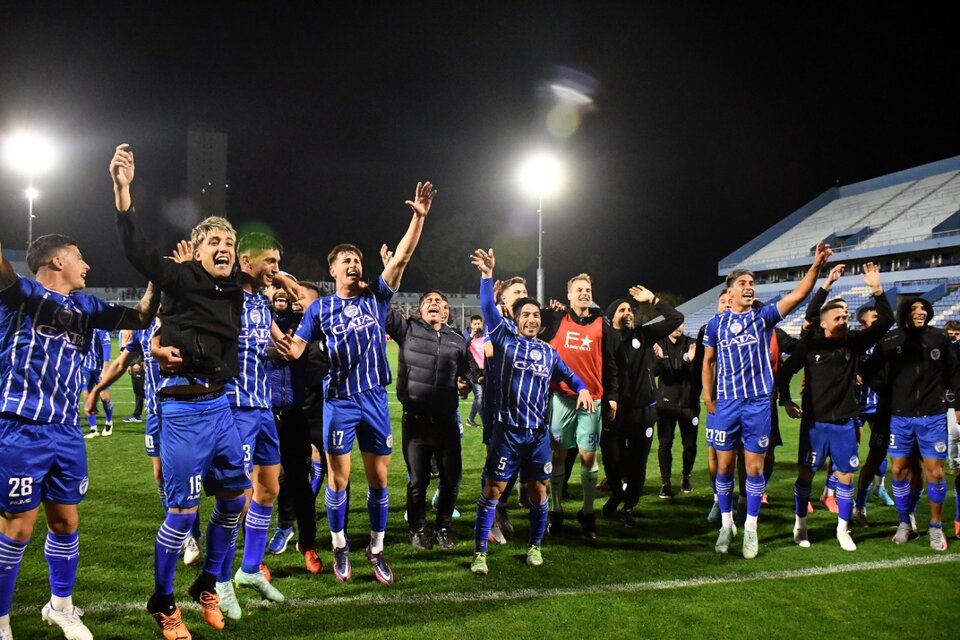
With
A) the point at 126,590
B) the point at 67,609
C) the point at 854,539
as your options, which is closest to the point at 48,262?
the point at 67,609

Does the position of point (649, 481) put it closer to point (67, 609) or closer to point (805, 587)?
point (805, 587)

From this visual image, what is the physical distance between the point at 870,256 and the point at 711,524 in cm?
4141

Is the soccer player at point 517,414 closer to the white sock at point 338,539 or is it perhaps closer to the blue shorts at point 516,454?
the blue shorts at point 516,454

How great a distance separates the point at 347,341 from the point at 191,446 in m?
1.35

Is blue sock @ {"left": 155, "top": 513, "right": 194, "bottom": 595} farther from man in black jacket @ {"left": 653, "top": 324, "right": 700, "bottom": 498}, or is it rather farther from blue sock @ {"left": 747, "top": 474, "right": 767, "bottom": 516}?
man in black jacket @ {"left": 653, "top": 324, "right": 700, "bottom": 498}

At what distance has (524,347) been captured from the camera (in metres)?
4.90

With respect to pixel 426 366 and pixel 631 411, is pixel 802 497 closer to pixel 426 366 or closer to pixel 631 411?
pixel 631 411

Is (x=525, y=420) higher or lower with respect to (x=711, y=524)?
higher

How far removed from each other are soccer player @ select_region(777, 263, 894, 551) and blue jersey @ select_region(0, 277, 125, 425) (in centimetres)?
560

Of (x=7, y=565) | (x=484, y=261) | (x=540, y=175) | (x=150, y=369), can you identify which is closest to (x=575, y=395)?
(x=484, y=261)

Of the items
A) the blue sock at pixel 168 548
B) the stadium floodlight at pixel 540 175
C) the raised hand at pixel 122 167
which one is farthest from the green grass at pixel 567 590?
the stadium floodlight at pixel 540 175

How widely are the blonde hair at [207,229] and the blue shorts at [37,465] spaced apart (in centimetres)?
126

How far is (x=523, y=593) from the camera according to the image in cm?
430

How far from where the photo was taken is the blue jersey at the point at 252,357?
3.99 meters
